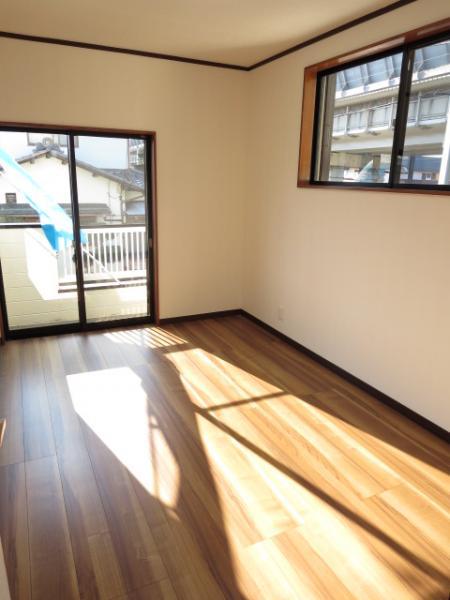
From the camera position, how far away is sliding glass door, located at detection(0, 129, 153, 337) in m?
3.85

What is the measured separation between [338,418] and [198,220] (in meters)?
2.59

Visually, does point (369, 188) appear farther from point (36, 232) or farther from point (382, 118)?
point (36, 232)

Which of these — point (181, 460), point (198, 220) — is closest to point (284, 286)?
point (198, 220)

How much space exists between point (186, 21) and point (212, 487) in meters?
3.15

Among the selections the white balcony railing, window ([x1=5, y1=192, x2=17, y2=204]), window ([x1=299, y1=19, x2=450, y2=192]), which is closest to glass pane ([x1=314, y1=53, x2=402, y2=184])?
window ([x1=299, y1=19, x2=450, y2=192])

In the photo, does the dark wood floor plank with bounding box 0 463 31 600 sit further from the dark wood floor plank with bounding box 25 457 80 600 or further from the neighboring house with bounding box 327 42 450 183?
the neighboring house with bounding box 327 42 450 183

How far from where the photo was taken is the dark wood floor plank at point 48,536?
1.64 meters

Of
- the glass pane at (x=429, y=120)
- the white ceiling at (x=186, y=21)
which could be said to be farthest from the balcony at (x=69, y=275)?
the glass pane at (x=429, y=120)

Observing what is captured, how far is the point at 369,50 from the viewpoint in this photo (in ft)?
9.60

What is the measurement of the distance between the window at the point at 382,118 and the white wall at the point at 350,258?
119 mm

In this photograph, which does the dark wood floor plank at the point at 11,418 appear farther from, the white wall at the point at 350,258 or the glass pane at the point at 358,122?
the glass pane at the point at 358,122

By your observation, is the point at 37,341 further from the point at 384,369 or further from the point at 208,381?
the point at 384,369

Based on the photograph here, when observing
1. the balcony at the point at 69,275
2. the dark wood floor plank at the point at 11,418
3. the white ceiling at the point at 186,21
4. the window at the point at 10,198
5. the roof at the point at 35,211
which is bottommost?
the dark wood floor plank at the point at 11,418

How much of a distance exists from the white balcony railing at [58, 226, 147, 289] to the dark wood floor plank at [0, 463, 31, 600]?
2.29 meters
